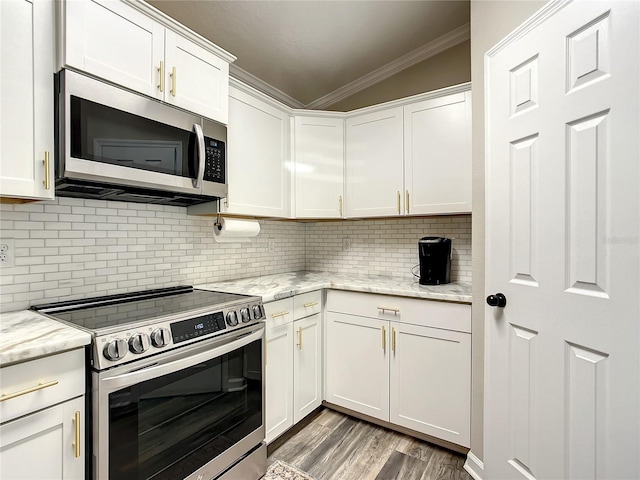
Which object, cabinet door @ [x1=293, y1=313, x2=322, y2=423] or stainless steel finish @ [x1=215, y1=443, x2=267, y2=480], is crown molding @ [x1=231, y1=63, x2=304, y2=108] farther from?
stainless steel finish @ [x1=215, y1=443, x2=267, y2=480]

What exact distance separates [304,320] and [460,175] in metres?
1.41

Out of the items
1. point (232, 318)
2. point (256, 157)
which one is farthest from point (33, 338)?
point (256, 157)

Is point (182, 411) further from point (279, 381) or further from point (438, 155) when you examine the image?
point (438, 155)

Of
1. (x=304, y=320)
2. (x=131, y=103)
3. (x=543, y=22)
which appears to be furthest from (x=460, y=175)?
(x=131, y=103)

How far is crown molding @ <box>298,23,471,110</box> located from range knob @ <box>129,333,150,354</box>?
268 centimetres

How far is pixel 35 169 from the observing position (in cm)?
122

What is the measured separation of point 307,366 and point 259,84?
239 centimetres

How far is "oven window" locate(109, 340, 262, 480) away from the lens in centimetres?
121

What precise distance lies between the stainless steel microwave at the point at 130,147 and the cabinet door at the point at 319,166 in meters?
0.79

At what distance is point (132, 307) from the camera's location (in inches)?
61.1

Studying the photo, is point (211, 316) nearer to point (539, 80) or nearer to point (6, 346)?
point (6, 346)

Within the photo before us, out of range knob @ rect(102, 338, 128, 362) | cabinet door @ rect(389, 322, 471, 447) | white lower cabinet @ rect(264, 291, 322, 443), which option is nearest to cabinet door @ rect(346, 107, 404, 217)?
white lower cabinet @ rect(264, 291, 322, 443)

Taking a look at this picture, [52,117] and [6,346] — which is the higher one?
[52,117]

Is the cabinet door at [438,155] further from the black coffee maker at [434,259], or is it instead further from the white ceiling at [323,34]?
the white ceiling at [323,34]
